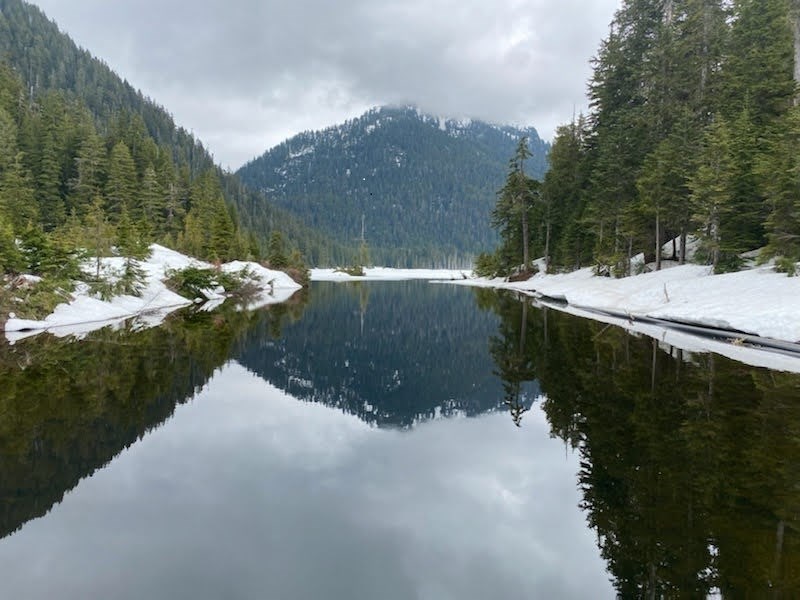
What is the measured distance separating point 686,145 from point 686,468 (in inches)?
1194

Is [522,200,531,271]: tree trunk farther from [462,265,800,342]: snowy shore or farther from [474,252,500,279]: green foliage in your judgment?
[462,265,800,342]: snowy shore

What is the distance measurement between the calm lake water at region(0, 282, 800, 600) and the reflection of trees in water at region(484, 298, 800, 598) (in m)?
0.03

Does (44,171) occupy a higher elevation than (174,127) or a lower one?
lower

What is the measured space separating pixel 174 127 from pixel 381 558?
186 m

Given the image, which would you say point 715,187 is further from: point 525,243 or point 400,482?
point 525,243

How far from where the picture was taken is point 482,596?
4195mm

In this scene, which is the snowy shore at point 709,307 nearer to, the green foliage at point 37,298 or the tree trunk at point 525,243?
the tree trunk at point 525,243

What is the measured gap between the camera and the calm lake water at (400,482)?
4.48 meters

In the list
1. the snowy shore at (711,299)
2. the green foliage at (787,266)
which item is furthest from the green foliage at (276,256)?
the green foliage at (787,266)

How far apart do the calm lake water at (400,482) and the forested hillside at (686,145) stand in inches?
605

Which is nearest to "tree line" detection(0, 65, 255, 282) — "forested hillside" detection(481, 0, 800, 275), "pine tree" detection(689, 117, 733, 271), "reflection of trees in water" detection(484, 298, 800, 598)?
"forested hillside" detection(481, 0, 800, 275)

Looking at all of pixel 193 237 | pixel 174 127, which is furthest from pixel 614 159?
pixel 174 127

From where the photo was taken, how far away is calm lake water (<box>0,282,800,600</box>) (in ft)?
14.7

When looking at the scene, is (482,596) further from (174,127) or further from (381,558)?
(174,127)
